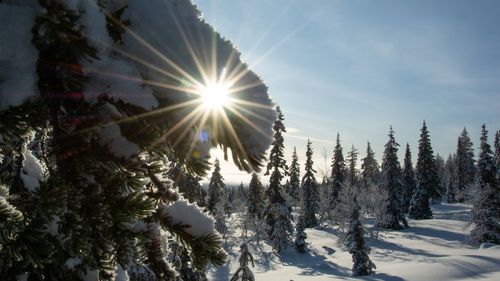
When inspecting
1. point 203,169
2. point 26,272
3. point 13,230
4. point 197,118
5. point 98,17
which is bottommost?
point 26,272

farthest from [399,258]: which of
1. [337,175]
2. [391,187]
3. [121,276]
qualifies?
[121,276]

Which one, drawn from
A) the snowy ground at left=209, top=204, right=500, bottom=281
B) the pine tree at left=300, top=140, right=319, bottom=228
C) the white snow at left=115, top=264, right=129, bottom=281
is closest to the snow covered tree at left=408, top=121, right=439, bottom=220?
the snowy ground at left=209, top=204, right=500, bottom=281

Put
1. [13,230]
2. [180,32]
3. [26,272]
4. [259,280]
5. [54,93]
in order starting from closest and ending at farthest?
[13,230] < [54,93] < [180,32] < [26,272] < [259,280]

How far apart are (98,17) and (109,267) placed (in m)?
0.73

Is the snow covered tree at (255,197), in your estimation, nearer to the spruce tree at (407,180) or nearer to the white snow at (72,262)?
the spruce tree at (407,180)

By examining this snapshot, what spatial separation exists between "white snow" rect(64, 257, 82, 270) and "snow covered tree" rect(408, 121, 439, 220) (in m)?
62.7

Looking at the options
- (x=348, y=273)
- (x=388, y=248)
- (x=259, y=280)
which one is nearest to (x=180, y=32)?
(x=259, y=280)

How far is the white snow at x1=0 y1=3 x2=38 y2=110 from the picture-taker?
3.25 feet

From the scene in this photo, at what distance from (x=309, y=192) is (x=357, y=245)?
25398 millimetres

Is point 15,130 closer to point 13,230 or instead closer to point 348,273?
point 13,230

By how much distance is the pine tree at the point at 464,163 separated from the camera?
80.4 m

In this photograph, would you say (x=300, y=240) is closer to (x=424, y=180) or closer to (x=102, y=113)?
(x=424, y=180)

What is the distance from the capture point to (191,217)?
148 cm

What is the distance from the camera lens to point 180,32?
120 centimetres
